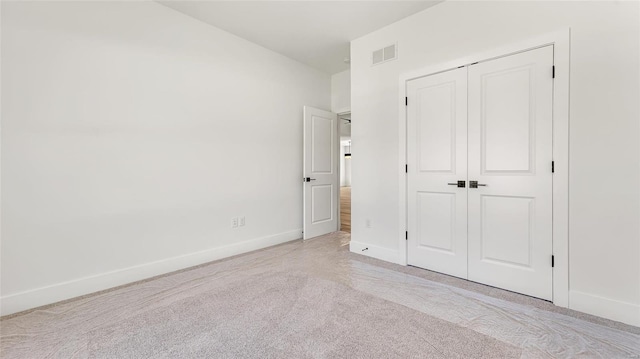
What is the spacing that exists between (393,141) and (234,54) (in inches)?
91.2

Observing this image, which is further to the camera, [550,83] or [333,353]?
[550,83]

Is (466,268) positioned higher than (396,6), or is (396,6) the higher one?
(396,6)

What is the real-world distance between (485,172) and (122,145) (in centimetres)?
346

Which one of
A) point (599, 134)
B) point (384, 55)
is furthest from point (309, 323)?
point (384, 55)

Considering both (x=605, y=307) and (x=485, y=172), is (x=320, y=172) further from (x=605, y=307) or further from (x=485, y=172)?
(x=605, y=307)

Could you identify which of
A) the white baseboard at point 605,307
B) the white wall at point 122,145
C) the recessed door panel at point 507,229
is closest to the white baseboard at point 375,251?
the recessed door panel at point 507,229

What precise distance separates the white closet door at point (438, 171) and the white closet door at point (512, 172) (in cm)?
9

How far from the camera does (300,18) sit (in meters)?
2.98

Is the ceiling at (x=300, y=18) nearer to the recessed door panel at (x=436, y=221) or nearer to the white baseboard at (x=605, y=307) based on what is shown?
the recessed door panel at (x=436, y=221)

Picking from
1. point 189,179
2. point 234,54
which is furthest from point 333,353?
point 234,54

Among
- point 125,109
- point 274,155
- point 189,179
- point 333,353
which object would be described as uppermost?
point 125,109

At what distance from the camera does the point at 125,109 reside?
8.29 feet

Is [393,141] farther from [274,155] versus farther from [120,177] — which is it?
[120,177]

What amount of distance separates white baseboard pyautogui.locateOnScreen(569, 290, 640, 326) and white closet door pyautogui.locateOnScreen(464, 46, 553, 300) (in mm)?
160
